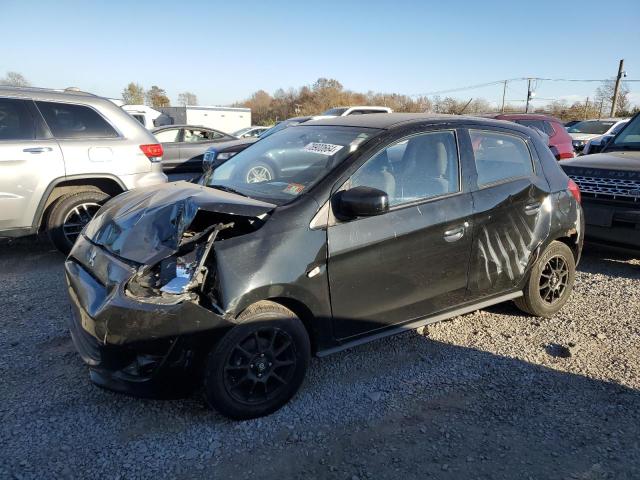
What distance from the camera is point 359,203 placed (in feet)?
9.53

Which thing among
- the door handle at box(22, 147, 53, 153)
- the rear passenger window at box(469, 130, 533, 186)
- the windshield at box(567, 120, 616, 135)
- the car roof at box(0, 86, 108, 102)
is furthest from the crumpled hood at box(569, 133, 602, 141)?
the door handle at box(22, 147, 53, 153)

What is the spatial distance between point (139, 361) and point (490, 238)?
8.46 feet

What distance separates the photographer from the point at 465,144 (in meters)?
3.66

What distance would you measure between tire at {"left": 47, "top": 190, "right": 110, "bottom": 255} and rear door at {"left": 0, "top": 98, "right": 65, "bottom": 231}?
221 millimetres

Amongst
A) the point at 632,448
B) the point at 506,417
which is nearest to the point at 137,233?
the point at 506,417

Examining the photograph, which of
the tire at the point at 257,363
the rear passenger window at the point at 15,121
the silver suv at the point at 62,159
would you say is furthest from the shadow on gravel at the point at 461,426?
the rear passenger window at the point at 15,121

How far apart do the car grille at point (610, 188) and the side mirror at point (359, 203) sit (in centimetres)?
374

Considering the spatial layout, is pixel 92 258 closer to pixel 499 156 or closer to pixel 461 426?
pixel 461 426

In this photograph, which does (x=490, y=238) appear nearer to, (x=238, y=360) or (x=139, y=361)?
(x=238, y=360)

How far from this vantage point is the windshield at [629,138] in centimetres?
676

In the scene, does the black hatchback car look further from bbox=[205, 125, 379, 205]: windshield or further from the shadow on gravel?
the shadow on gravel

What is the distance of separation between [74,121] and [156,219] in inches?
132

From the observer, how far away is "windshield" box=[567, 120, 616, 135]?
18.1 metres

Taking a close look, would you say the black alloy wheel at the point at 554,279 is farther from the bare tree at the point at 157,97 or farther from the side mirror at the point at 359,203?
the bare tree at the point at 157,97
